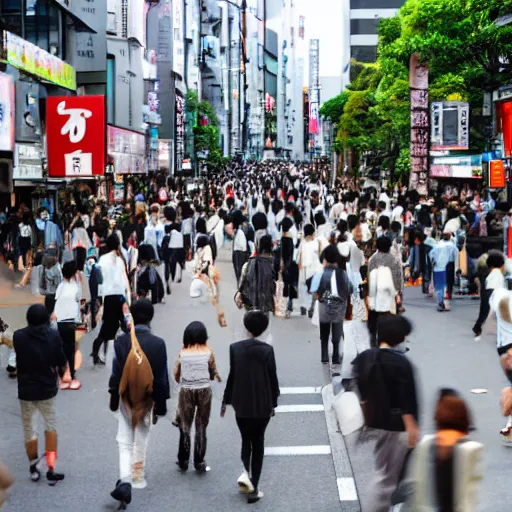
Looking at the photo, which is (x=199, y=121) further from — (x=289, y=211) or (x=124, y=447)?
(x=124, y=447)

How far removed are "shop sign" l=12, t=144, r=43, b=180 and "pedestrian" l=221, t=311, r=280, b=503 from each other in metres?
18.8

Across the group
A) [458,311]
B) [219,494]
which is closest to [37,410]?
[219,494]

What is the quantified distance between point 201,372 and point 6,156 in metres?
19.2

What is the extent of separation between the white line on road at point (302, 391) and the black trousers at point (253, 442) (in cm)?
377

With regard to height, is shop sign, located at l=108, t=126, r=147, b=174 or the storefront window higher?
the storefront window

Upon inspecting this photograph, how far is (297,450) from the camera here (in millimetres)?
9328

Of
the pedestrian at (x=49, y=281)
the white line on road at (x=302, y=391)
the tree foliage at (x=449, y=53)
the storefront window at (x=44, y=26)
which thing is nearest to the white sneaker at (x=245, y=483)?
the white line on road at (x=302, y=391)

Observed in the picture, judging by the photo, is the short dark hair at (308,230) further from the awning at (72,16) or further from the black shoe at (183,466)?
the awning at (72,16)

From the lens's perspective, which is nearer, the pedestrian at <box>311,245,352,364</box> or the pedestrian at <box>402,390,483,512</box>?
the pedestrian at <box>402,390,483,512</box>

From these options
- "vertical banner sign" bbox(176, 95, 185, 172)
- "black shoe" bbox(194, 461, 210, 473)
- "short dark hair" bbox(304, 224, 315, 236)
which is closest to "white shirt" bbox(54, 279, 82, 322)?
"black shoe" bbox(194, 461, 210, 473)

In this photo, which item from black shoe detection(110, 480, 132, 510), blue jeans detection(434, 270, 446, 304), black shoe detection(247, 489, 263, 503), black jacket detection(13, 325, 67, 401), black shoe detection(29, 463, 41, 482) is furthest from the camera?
blue jeans detection(434, 270, 446, 304)

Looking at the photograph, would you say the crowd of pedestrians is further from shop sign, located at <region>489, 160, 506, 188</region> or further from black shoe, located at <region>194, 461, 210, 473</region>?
shop sign, located at <region>489, 160, 506, 188</region>

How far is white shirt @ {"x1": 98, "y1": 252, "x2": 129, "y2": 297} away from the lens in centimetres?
1273

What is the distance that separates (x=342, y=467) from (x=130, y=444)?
1897mm
